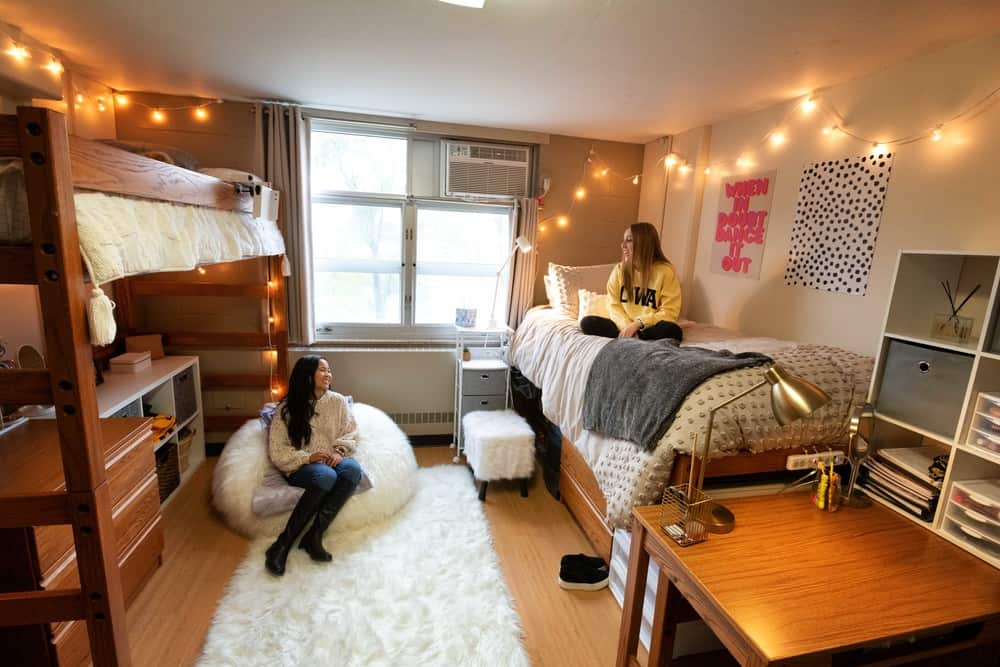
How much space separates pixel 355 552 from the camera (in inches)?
85.1

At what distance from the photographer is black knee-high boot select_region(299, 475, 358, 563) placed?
2.10 m

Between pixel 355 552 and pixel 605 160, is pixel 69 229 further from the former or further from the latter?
pixel 605 160

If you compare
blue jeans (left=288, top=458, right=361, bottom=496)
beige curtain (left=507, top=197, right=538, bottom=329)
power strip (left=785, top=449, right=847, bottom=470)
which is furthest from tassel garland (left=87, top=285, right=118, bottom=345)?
beige curtain (left=507, top=197, right=538, bottom=329)

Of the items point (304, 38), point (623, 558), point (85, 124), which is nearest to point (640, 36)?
point (304, 38)

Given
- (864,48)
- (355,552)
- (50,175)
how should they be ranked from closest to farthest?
(50,175) → (864,48) → (355,552)

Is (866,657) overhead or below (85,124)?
below

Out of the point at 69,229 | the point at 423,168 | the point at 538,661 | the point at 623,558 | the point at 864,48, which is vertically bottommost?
the point at 538,661

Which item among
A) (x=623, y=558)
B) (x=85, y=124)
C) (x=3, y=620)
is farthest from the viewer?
(x=85, y=124)

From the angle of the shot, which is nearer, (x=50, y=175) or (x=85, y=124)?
(x=50, y=175)

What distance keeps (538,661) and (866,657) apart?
103 centimetres

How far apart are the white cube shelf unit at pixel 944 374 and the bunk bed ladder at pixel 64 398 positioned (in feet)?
7.53

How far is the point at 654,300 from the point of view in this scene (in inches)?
105

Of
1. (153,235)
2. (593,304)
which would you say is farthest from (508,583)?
(153,235)

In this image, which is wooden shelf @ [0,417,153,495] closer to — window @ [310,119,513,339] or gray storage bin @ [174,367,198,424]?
gray storage bin @ [174,367,198,424]
